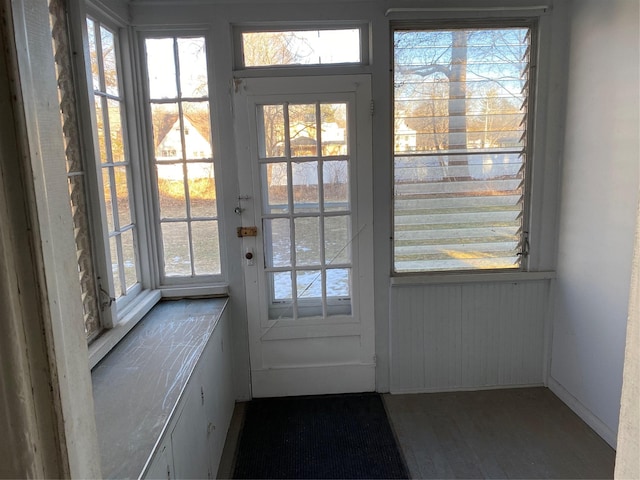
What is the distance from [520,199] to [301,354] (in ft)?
5.76

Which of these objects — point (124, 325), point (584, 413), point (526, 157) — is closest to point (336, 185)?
point (526, 157)

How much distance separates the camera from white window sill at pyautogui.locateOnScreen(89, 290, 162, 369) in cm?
186

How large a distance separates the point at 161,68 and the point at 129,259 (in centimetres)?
114

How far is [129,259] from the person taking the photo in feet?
8.09

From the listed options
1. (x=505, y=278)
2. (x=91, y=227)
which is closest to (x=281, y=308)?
(x=91, y=227)

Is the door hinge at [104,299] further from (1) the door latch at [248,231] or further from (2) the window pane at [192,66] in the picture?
(2) the window pane at [192,66]

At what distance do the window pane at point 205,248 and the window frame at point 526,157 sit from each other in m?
1.13

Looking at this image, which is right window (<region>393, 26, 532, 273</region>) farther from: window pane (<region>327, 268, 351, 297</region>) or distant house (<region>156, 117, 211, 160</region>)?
distant house (<region>156, 117, 211, 160</region>)

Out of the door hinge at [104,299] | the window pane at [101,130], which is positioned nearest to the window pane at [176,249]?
the window pane at [101,130]

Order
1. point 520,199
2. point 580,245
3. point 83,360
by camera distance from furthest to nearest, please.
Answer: point 520,199, point 580,245, point 83,360

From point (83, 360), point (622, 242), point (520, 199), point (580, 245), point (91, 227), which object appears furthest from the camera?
point (520, 199)

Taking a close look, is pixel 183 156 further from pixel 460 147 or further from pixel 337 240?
pixel 460 147

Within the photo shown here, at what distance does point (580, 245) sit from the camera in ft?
8.37

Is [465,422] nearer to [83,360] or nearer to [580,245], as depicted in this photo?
[580,245]
